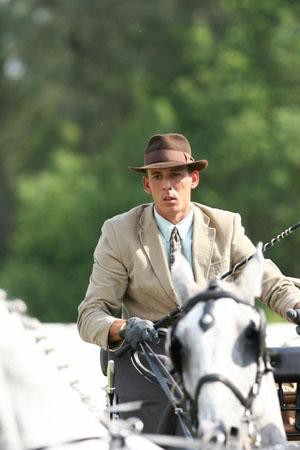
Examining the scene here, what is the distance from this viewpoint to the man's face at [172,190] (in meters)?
7.26

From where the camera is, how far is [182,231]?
7.36 metres

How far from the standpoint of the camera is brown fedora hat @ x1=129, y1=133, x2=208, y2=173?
7.22 m

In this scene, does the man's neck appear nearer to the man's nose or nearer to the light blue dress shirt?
the light blue dress shirt

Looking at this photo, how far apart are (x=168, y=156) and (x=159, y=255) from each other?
51 centimetres

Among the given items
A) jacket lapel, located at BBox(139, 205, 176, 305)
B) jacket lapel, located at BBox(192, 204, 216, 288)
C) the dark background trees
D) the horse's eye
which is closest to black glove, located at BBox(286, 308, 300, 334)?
jacket lapel, located at BBox(192, 204, 216, 288)

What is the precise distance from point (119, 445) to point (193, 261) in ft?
7.59

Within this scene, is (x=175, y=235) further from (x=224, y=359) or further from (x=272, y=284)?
(x=224, y=359)

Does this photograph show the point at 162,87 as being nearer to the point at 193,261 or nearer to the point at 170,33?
the point at 170,33

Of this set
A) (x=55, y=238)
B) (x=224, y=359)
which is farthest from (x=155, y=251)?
(x=55, y=238)

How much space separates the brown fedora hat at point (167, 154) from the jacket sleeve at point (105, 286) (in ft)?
1.42

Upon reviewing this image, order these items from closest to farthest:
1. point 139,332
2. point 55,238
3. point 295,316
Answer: point 139,332
point 295,316
point 55,238

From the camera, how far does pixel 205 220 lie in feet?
24.5

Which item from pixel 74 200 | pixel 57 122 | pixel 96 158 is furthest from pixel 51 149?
pixel 74 200

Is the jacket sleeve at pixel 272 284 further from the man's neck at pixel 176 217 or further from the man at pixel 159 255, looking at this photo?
the man's neck at pixel 176 217
